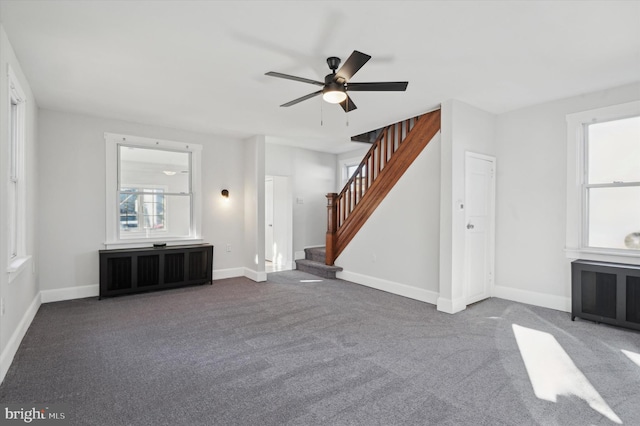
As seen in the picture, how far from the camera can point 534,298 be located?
433 centimetres

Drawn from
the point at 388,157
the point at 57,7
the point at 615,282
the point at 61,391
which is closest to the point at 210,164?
the point at 388,157

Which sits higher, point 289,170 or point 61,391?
point 289,170

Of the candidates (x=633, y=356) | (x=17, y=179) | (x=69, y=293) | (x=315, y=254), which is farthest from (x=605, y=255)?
(x=69, y=293)

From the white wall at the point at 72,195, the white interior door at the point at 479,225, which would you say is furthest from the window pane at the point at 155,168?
the white interior door at the point at 479,225

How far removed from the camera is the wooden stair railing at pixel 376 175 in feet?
15.4

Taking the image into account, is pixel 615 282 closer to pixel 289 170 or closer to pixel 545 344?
pixel 545 344

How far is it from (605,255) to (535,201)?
951 millimetres

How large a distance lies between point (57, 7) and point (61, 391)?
2.63m

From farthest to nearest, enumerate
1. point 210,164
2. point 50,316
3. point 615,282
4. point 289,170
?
point 289,170
point 210,164
point 50,316
point 615,282

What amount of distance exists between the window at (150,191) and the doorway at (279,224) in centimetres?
180

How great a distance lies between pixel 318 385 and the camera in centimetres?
238

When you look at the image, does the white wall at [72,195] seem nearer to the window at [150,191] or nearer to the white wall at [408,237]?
the window at [150,191]

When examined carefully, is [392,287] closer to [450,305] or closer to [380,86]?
[450,305]

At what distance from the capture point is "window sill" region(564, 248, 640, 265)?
11.7 ft
